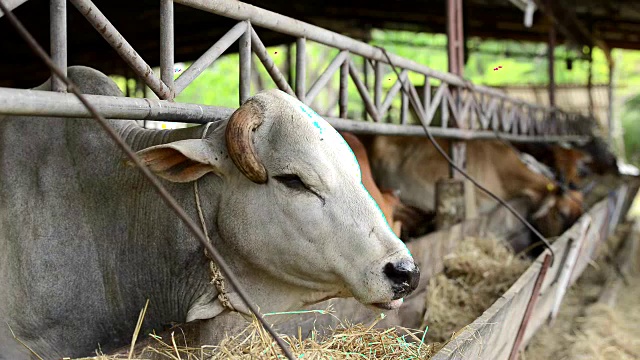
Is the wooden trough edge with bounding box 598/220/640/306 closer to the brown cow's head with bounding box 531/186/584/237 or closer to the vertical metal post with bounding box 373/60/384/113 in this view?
the brown cow's head with bounding box 531/186/584/237

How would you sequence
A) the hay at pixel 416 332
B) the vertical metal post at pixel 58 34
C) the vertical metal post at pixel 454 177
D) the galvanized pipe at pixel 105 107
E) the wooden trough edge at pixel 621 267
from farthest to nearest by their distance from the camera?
the wooden trough edge at pixel 621 267 < the vertical metal post at pixel 454 177 < the hay at pixel 416 332 < the vertical metal post at pixel 58 34 < the galvanized pipe at pixel 105 107

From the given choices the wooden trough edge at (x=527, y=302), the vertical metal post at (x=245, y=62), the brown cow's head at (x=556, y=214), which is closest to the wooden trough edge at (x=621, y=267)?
the wooden trough edge at (x=527, y=302)

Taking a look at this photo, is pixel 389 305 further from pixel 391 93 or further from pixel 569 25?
pixel 569 25

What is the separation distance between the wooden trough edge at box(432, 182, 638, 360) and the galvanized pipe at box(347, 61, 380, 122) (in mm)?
1453

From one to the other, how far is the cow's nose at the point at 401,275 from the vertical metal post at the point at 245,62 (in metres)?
1.29

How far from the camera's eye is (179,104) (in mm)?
2926

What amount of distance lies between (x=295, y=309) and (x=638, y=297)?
6.03 m

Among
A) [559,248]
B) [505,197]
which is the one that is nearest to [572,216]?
[505,197]

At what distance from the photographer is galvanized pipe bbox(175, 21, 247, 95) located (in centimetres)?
300

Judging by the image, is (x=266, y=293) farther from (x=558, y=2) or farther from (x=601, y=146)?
(x=601, y=146)

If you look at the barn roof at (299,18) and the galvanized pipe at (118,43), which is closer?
the galvanized pipe at (118,43)

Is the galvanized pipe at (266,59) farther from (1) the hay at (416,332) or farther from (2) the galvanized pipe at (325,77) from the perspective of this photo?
(1) the hay at (416,332)

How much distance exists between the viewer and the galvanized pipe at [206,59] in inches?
118

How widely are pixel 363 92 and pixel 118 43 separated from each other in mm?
2368
